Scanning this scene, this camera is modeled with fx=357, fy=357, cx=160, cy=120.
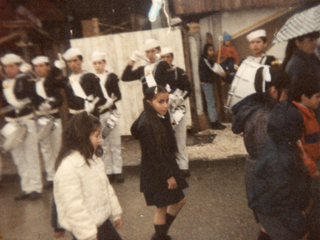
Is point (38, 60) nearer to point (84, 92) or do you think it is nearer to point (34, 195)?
point (84, 92)

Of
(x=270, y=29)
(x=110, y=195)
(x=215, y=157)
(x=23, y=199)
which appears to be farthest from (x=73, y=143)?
(x=270, y=29)

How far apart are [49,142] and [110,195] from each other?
2800 millimetres

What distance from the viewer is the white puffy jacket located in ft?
7.95

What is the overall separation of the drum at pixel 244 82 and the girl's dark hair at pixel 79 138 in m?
1.42

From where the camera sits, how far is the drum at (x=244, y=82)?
313cm

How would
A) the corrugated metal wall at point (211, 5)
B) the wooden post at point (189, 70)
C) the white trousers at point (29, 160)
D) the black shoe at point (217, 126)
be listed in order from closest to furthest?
the white trousers at point (29, 160), the corrugated metal wall at point (211, 5), the wooden post at point (189, 70), the black shoe at point (217, 126)

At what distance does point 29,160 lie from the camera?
191 inches

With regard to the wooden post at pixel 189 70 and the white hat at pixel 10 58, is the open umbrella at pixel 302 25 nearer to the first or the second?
the white hat at pixel 10 58

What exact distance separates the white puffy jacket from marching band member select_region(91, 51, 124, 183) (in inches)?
91.5

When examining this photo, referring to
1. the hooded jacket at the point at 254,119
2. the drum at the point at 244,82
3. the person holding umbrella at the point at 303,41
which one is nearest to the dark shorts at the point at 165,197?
the hooded jacket at the point at 254,119

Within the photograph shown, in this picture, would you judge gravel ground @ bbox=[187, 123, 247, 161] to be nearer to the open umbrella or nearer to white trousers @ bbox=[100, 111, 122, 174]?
white trousers @ bbox=[100, 111, 122, 174]

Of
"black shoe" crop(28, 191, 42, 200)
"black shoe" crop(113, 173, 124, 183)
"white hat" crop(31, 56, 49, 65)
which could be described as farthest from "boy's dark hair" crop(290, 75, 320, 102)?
"black shoe" crop(28, 191, 42, 200)

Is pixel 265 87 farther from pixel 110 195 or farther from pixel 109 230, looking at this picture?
pixel 109 230

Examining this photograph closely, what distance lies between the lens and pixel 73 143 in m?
2.57
